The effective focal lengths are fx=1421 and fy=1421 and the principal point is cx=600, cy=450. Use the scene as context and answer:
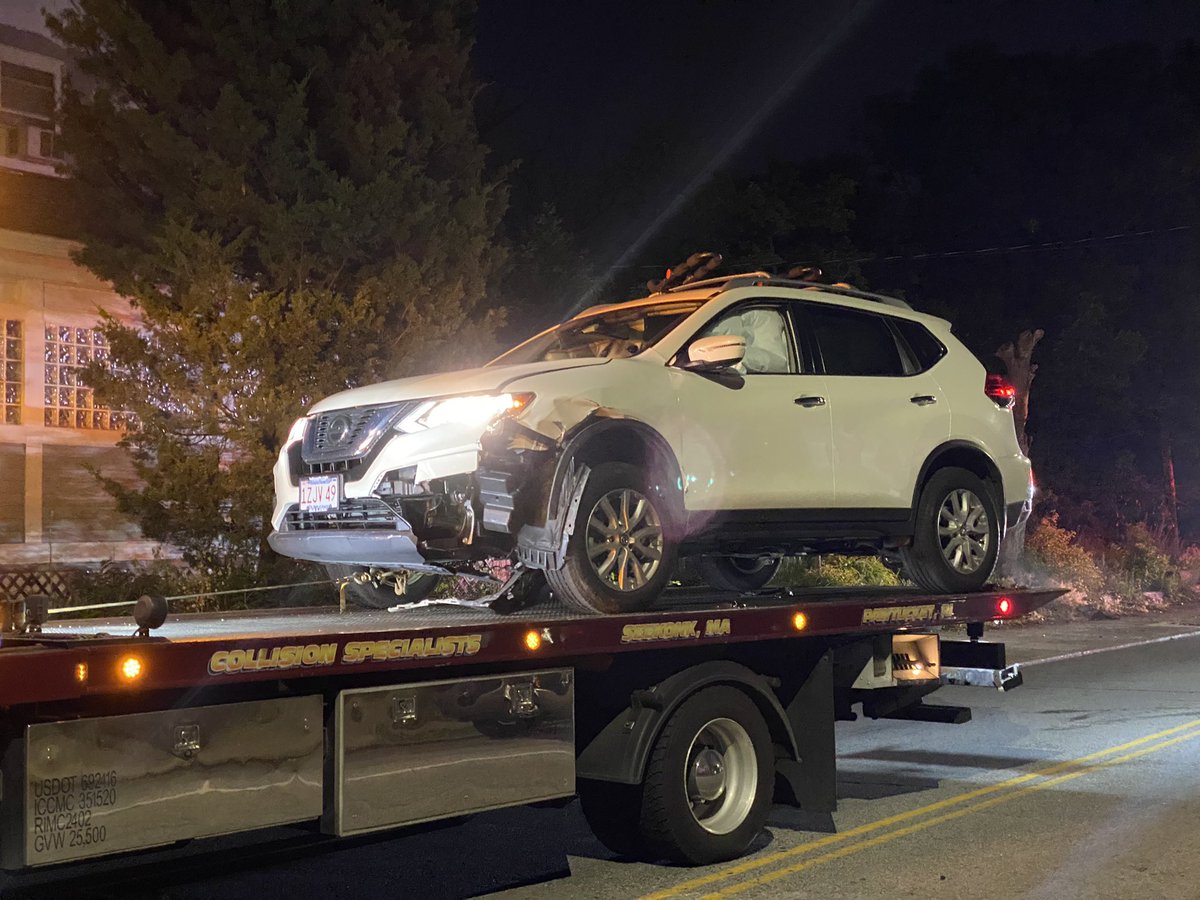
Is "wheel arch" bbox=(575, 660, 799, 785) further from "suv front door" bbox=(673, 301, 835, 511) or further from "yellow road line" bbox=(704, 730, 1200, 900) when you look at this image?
"suv front door" bbox=(673, 301, 835, 511)

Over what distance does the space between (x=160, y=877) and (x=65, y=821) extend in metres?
2.30

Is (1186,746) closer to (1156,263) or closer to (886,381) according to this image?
(886,381)

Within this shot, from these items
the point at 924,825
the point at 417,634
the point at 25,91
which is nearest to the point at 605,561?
the point at 417,634

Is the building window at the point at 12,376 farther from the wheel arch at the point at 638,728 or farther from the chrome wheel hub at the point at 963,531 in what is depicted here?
the wheel arch at the point at 638,728

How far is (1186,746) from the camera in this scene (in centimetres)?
1031

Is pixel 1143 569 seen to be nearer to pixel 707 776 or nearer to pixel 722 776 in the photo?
pixel 722 776

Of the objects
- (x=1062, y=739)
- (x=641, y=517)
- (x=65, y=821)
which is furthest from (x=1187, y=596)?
(x=65, y=821)

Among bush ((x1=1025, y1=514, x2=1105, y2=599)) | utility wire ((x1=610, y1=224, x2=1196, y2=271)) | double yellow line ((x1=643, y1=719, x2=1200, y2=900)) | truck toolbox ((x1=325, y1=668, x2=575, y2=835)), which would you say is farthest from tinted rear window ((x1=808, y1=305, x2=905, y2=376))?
utility wire ((x1=610, y1=224, x2=1196, y2=271))

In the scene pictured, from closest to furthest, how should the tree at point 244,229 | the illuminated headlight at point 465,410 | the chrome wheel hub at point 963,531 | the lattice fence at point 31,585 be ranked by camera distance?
the illuminated headlight at point 465,410 → the chrome wheel hub at point 963,531 → the tree at point 244,229 → the lattice fence at point 31,585

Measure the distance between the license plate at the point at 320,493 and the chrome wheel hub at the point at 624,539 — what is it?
1.23 meters

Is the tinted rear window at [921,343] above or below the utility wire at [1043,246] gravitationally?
below

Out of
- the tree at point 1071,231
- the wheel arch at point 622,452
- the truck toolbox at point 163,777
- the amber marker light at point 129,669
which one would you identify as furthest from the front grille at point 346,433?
the tree at point 1071,231

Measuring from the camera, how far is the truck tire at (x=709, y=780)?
22.4 ft

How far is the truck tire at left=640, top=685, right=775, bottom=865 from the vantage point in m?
6.82
